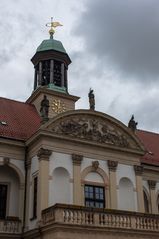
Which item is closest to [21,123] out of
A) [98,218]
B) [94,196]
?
[94,196]

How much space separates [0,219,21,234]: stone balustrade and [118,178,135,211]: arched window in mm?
6458

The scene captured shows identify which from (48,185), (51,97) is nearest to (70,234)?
(48,185)

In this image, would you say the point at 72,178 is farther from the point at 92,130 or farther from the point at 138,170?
the point at 138,170

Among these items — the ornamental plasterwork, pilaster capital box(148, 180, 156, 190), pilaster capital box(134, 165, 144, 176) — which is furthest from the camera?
pilaster capital box(148, 180, 156, 190)

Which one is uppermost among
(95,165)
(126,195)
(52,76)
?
(52,76)

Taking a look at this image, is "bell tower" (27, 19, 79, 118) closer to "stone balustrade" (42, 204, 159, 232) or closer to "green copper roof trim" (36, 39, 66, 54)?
"green copper roof trim" (36, 39, 66, 54)

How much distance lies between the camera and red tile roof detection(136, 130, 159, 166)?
106ft

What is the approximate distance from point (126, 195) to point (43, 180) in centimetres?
621

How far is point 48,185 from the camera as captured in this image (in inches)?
965

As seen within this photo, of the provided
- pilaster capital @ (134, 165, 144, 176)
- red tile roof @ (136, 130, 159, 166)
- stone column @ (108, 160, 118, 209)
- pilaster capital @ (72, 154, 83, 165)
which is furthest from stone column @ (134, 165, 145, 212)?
pilaster capital @ (72, 154, 83, 165)

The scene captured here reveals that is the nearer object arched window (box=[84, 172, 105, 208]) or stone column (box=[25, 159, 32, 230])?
stone column (box=[25, 159, 32, 230])

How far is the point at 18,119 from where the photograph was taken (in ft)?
99.0

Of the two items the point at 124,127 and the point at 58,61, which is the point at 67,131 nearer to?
the point at 124,127

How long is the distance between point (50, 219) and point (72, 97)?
14.5 metres
